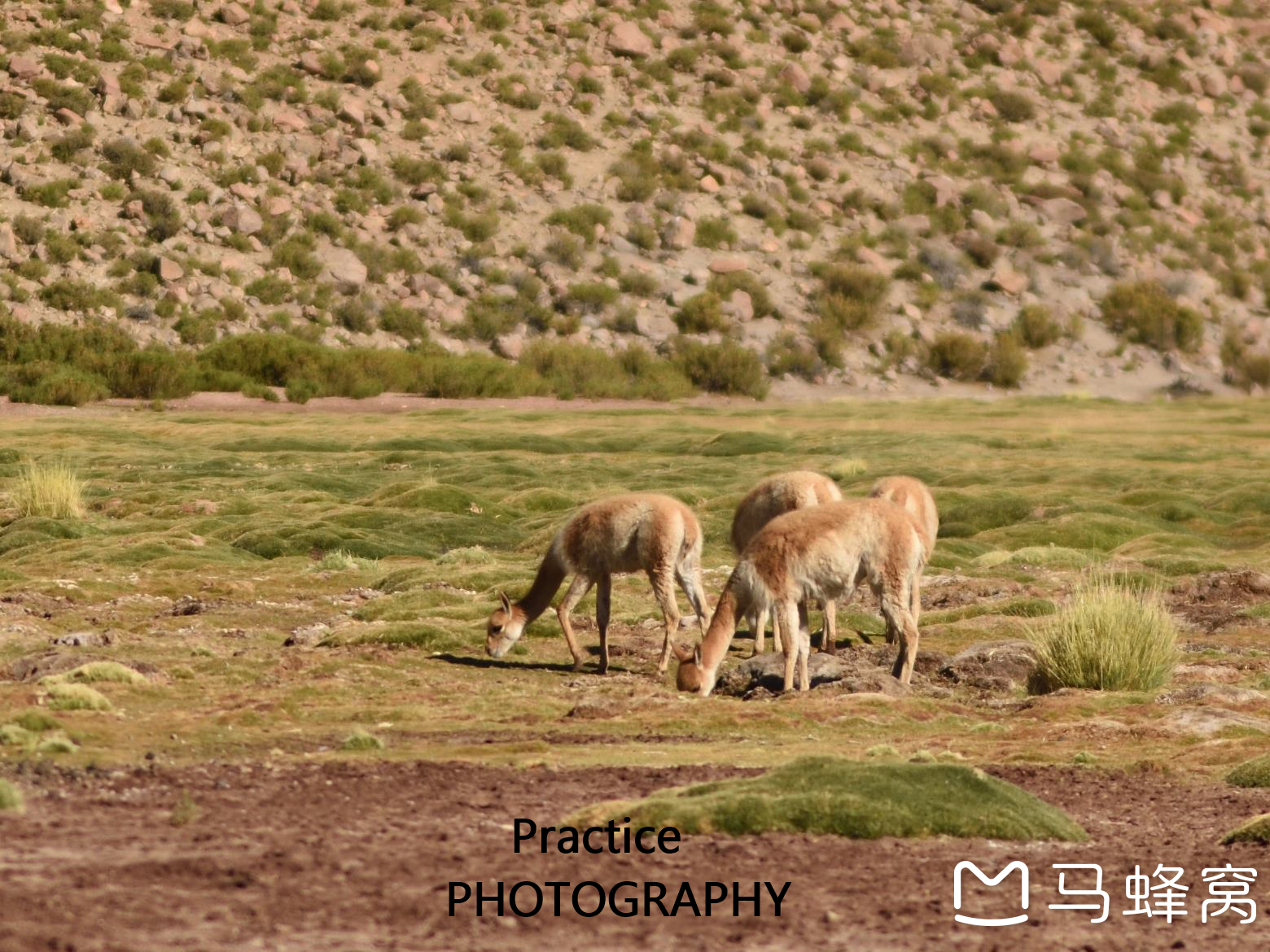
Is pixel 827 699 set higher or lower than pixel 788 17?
lower

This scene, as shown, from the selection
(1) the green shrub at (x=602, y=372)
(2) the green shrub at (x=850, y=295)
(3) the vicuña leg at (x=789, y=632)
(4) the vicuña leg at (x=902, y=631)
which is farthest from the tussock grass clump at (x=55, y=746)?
(2) the green shrub at (x=850, y=295)

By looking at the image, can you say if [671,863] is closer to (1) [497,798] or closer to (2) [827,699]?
(1) [497,798]

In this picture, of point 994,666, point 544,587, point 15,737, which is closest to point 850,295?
point 994,666

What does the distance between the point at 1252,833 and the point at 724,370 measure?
183 feet

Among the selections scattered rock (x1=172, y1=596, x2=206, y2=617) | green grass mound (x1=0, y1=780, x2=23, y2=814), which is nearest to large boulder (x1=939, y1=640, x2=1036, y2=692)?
scattered rock (x1=172, y1=596, x2=206, y2=617)

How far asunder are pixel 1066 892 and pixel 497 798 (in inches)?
155

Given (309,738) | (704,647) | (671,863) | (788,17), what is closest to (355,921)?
(671,863)

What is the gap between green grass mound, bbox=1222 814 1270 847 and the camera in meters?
12.6

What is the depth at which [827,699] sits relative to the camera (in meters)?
17.8

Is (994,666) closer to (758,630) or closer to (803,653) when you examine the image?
(758,630)

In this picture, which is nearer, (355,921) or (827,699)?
(355,921)

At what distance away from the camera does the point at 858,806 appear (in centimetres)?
1221

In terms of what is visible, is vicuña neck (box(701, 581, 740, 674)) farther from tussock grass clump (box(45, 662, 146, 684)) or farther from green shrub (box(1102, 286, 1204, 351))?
green shrub (box(1102, 286, 1204, 351))

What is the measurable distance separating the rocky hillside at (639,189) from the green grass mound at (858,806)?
53.1m
